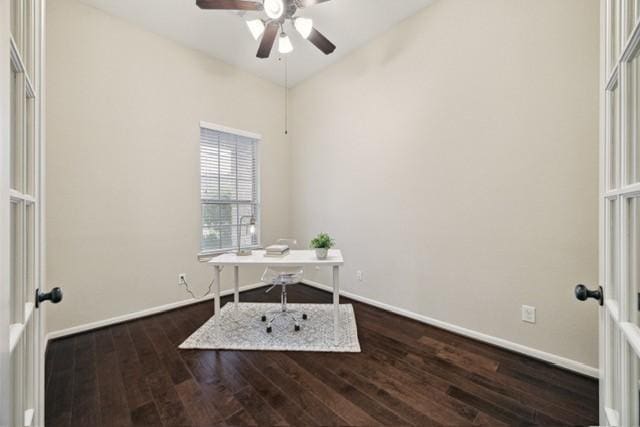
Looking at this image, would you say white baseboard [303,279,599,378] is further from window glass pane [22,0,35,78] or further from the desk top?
window glass pane [22,0,35,78]

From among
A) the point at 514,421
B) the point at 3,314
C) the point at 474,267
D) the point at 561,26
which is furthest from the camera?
the point at 474,267

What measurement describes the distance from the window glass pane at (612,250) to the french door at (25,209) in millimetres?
1650

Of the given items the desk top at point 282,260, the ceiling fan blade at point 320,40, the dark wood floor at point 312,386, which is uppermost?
the ceiling fan blade at point 320,40

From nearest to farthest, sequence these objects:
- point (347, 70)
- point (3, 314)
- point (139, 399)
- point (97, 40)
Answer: point (3, 314) < point (139, 399) < point (97, 40) < point (347, 70)

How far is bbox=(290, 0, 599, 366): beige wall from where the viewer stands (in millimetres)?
1807

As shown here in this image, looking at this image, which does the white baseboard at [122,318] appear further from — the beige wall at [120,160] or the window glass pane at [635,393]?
the window glass pane at [635,393]

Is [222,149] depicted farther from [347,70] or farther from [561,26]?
[561,26]

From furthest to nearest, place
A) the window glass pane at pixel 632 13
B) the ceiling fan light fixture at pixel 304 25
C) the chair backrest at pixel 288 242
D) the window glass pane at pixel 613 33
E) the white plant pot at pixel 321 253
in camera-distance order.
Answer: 1. the chair backrest at pixel 288 242
2. the white plant pot at pixel 321 253
3. the ceiling fan light fixture at pixel 304 25
4. the window glass pane at pixel 613 33
5. the window glass pane at pixel 632 13

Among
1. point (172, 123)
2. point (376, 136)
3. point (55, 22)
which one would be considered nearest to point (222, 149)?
point (172, 123)

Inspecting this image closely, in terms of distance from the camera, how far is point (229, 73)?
11.6ft

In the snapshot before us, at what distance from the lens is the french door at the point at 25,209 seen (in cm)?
71

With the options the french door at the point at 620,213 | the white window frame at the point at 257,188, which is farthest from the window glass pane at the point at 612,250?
the white window frame at the point at 257,188

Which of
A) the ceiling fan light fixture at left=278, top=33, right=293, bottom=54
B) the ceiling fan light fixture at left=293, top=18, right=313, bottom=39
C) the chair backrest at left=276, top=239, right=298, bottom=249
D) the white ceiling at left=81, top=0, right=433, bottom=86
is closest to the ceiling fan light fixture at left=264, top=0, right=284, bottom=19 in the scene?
the ceiling fan light fixture at left=293, top=18, right=313, bottom=39

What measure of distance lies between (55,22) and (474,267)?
4434mm
